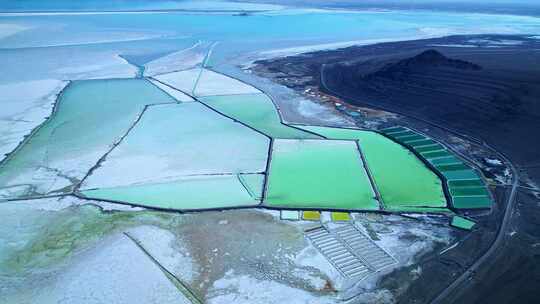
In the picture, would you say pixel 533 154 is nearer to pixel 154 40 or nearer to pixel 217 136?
pixel 217 136

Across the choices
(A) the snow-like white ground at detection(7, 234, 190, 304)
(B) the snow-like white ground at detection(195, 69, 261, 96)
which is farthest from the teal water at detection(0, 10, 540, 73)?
(A) the snow-like white ground at detection(7, 234, 190, 304)

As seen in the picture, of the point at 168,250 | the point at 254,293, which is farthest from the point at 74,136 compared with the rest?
the point at 254,293

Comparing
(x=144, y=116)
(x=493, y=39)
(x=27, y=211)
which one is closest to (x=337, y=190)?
(x=27, y=211)

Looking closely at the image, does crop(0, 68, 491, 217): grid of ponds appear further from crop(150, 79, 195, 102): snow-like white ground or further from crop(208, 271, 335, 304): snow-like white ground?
crop(208, 271, 335, 304): snow-like white ground

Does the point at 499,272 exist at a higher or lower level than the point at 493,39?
lower

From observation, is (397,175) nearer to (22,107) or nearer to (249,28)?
(22,107)

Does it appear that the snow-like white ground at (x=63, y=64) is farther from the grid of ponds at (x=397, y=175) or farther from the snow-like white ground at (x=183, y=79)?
the grid of ponds at (x=397, y=175)
